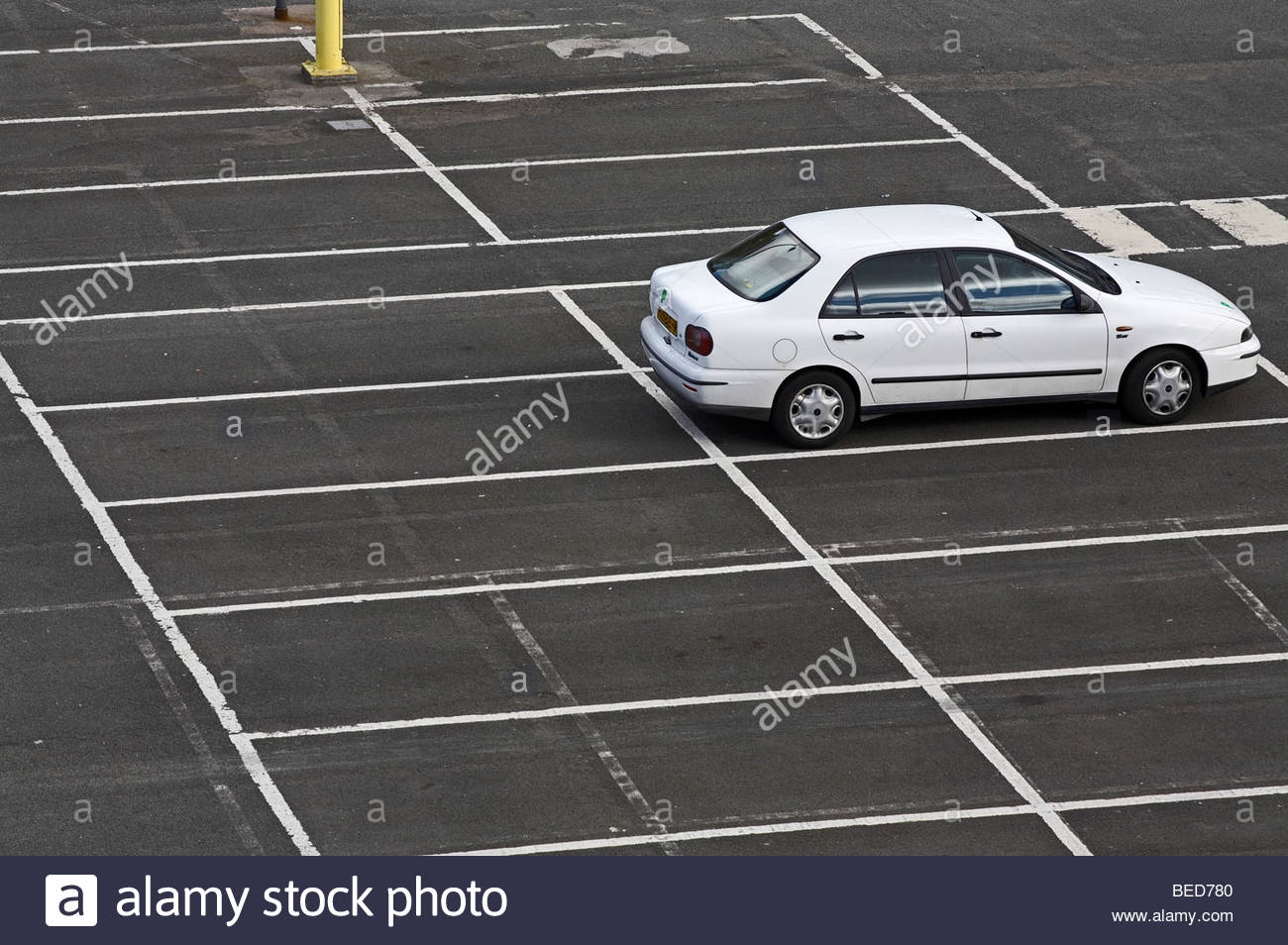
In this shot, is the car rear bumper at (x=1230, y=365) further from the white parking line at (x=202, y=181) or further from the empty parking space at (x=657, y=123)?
the white parking line at (x=202, y=181)

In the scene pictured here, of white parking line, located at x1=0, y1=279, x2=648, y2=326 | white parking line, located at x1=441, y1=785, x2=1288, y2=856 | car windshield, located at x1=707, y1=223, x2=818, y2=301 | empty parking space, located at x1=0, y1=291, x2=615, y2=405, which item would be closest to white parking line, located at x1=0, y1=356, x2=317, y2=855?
empty parking space, located at x1=0, y1=291, x2=615, y2=405

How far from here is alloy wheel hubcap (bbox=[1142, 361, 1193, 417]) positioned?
1619 cm

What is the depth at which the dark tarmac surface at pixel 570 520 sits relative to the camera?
11.5 m

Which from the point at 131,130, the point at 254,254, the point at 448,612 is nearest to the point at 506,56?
the point at 131,130

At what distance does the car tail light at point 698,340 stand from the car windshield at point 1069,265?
2.44 meters

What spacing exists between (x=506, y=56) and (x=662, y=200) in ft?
18.4

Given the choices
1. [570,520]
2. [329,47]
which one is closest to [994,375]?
[570,520]

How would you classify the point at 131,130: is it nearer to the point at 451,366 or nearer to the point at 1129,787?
the point at 451,366

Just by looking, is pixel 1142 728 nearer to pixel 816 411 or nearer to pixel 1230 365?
pixel 816 411

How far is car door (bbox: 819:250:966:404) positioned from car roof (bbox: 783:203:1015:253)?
163 millimetres

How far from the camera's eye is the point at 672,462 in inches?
618

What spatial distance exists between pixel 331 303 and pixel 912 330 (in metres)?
5.61

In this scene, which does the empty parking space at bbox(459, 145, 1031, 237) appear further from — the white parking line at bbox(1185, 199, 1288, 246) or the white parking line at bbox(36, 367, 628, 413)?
the white parking line at bbox(36, 367, 628, 413)

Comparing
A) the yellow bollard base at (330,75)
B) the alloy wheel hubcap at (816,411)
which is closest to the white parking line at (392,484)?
the alloy wheel hubcap at (816,411)
